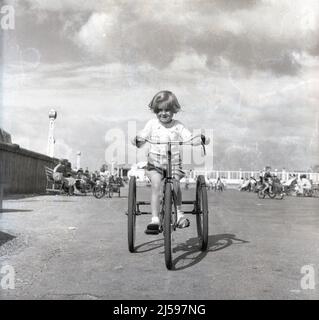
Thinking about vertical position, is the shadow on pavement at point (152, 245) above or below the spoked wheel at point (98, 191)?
below

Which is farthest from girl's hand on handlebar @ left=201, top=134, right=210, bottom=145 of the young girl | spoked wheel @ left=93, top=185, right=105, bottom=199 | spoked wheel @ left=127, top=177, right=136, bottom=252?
spoked wheel @ left=93, top=185, right=105, bottom=199

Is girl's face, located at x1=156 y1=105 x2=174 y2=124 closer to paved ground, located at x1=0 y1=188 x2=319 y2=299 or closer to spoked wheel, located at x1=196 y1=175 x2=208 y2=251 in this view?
spoked wheel, located at x1=196 y1=175 x2=208 y2=251

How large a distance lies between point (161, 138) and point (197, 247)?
56.1 inches

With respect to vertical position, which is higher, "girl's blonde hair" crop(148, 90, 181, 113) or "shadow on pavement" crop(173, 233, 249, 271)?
"girl's blonde hair" crop(148, 90, 181, 113)

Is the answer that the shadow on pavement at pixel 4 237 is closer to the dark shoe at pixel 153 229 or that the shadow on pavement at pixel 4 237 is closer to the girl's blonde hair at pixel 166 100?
the dark shoe at pixel 153 229

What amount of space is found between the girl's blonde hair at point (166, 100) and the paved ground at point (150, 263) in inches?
62.0

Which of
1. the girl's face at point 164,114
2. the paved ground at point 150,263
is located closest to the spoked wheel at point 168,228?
the paved ground at point 150,263

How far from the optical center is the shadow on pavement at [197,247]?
5.57m

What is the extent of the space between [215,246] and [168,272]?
1.75 m

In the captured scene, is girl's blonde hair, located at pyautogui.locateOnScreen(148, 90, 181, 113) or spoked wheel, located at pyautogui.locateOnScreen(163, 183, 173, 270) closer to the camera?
spoked wheel, located at pyautogui.locateOnScreen(163, 183, 173, 270)

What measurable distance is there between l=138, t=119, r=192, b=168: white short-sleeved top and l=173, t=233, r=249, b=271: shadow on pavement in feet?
3.20

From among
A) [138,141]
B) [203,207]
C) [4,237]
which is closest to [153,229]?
[203,207]

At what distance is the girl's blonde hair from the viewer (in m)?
5.83
